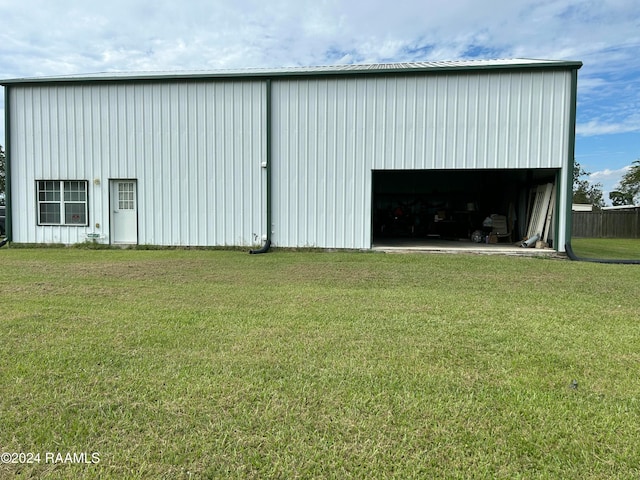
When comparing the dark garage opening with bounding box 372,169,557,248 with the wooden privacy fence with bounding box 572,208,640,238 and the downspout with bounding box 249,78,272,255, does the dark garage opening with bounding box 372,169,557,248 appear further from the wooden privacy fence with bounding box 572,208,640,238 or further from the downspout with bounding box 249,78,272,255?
the wooden privacy fence with bounding box 572,208,640,238

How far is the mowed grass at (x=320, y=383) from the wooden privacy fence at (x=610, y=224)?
60.7ft

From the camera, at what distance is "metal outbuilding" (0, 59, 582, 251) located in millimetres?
10852

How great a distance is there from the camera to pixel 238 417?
2.55 m

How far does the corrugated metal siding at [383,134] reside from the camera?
35.3ft

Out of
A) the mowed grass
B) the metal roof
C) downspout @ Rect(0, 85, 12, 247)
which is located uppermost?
the metal roof

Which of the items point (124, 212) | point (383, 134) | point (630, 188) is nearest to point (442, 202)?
point (383, 134)

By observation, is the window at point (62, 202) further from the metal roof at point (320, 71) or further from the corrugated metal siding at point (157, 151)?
the metal roof at point (320, 71)

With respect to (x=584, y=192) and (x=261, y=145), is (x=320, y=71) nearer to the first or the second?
(x=261, y=145)

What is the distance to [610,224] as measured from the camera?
2209cm

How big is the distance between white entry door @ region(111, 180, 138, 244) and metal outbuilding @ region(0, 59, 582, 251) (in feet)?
0.13

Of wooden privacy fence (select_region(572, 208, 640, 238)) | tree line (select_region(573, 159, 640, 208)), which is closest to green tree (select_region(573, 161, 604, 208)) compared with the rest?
tree line (select_region(573, 159, 640, 208))

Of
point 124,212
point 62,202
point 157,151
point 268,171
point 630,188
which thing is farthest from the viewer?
point 630,188

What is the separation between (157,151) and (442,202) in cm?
1148

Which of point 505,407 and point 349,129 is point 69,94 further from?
point 505,407
